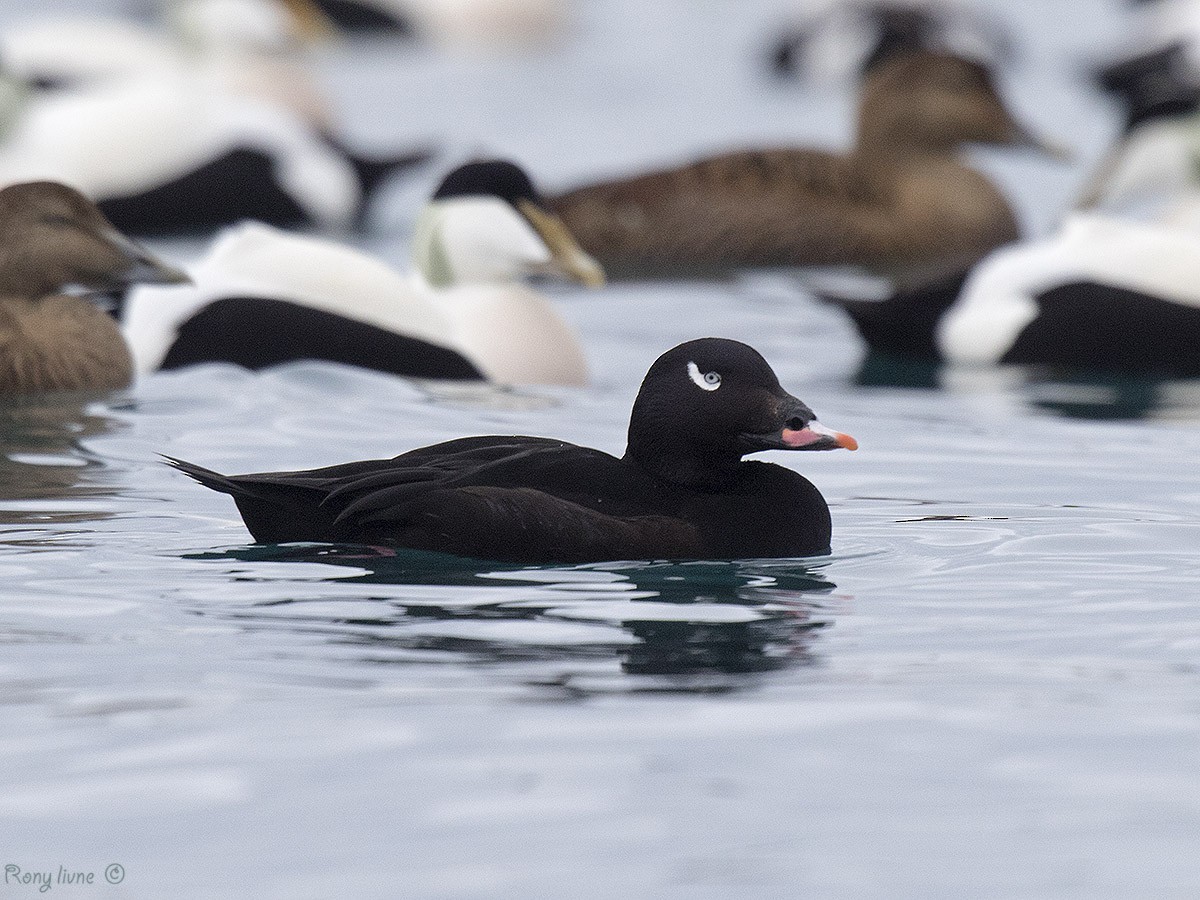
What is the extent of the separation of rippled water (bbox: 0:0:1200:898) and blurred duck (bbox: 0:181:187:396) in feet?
0.69

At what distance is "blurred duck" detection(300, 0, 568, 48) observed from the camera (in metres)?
22.4

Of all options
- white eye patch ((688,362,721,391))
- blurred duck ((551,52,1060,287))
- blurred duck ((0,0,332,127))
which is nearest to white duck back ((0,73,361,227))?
blurred duck ((551,52,1060,287))

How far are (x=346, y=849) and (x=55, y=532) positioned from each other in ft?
7.00

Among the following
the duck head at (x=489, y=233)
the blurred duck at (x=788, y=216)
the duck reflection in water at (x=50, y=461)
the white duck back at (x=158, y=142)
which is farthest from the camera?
the white duck back at (x=158, y=142)

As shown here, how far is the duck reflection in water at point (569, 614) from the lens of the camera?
4.26m

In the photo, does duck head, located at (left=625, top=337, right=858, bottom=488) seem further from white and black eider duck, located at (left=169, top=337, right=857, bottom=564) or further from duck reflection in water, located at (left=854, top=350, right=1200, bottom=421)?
duck reflection in water, located at (left=854, top=350, right=1200, bottom=421)

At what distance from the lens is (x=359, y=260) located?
748 cm

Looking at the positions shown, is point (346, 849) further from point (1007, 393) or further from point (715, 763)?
point (1007, 393)

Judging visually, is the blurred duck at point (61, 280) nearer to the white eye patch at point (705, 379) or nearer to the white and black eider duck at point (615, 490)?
the white and black eider duck at point (615, 490)

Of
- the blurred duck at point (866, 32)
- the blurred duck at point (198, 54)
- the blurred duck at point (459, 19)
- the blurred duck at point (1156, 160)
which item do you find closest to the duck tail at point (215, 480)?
the blurred duck at point (1156, 160)

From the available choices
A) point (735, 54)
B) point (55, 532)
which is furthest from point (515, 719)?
point (735, 54)

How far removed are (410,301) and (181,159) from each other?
5.18 metres

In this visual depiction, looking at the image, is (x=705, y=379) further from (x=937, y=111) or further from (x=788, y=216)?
(x=937, y=111)

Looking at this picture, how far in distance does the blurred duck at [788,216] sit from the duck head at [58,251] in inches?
183
